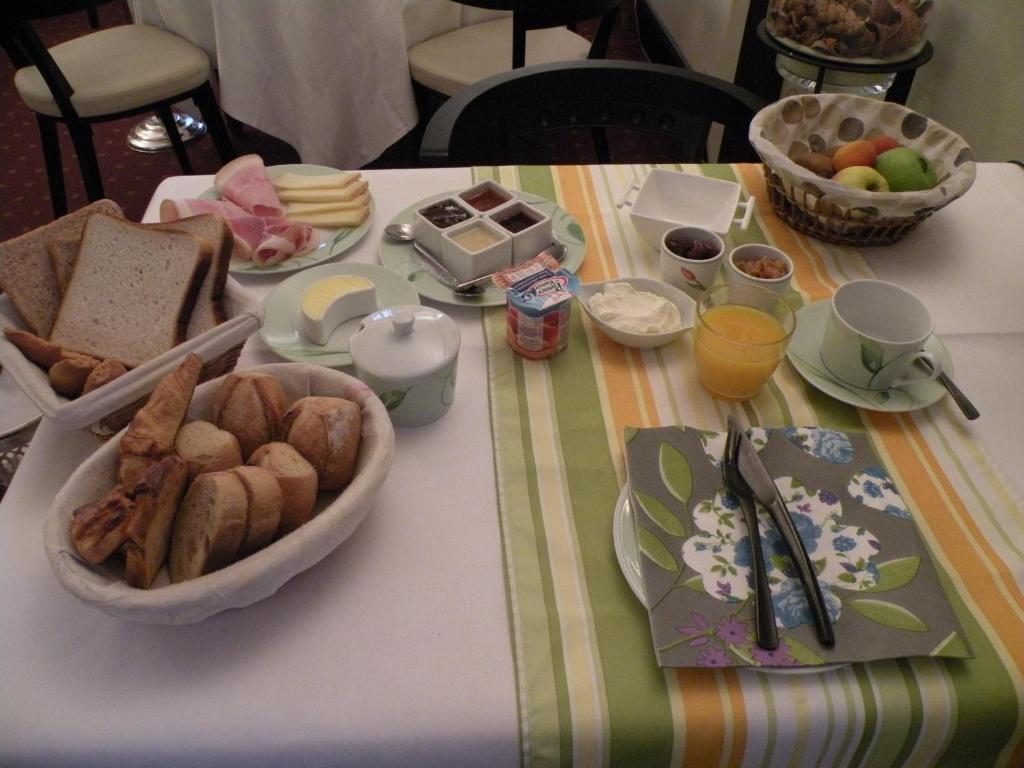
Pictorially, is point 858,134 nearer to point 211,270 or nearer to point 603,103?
point 603,103

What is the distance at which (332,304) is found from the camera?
2.89ft

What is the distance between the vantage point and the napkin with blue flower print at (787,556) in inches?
23.5

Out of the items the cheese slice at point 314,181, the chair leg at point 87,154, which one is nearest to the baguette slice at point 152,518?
the cheese slice at point 314,181

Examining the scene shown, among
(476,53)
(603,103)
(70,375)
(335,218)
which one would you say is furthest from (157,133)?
(70,375)

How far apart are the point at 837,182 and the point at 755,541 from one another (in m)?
0.56

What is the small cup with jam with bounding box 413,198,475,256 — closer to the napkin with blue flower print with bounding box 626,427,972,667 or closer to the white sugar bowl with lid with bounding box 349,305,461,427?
the white sugar bowl with lid with bounding box 349,305,461,427

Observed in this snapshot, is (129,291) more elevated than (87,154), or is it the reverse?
(129,291)

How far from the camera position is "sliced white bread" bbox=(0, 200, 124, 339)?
78cm

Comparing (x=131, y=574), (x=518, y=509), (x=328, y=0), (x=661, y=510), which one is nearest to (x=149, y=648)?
(x=131, y=574)

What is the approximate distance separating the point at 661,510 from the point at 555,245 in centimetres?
46

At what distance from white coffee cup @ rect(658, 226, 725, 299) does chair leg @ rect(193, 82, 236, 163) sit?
66.7 inches

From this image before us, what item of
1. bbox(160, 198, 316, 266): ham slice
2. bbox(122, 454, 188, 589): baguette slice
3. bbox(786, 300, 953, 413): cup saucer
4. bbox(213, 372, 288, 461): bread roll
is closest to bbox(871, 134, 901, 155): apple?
bbox(786, 300, 953, 413): cup saucer

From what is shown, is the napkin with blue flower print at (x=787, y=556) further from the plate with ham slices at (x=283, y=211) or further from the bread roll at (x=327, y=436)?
the plate with ham slices at (x=283, y=211)

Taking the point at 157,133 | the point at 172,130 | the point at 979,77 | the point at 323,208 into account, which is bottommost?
the point at 157,133
